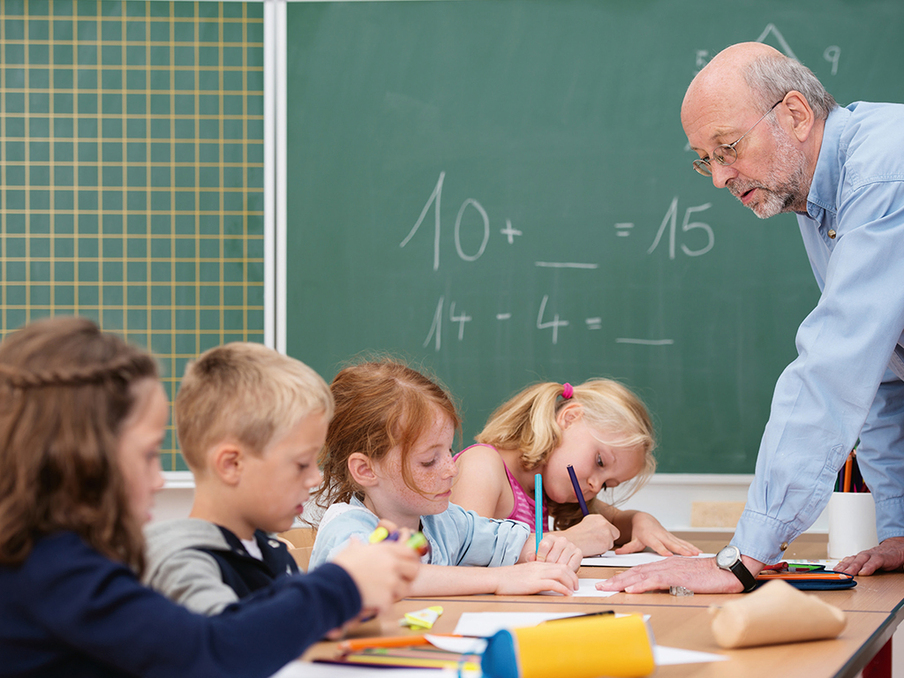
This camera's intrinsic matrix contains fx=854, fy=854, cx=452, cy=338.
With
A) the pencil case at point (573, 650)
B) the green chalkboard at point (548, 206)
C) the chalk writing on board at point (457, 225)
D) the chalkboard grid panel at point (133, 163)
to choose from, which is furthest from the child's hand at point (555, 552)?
the chalkboard grid panel at point (133, 163)

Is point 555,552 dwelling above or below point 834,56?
below

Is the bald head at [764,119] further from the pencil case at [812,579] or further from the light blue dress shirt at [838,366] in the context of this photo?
the pencil case at [812,579]

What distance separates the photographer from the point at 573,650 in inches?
29.8

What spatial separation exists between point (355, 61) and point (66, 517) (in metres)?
2.32

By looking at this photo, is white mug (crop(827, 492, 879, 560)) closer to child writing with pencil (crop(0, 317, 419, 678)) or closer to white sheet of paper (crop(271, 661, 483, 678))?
white sheet of paper (crop(271, 661, 483, 678))

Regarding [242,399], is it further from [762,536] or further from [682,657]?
[762,536]


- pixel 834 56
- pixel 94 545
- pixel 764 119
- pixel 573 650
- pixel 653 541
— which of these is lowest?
pixel 653 541

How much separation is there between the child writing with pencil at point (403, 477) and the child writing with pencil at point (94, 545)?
551 mm

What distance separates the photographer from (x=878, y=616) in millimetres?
1071

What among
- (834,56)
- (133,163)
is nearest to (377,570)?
(133,163)

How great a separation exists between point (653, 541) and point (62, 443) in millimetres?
1400

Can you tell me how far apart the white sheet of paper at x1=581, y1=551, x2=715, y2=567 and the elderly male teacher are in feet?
0.80

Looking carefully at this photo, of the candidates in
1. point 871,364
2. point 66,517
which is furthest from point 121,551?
point 871,364

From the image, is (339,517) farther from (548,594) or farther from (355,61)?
(355,61)
